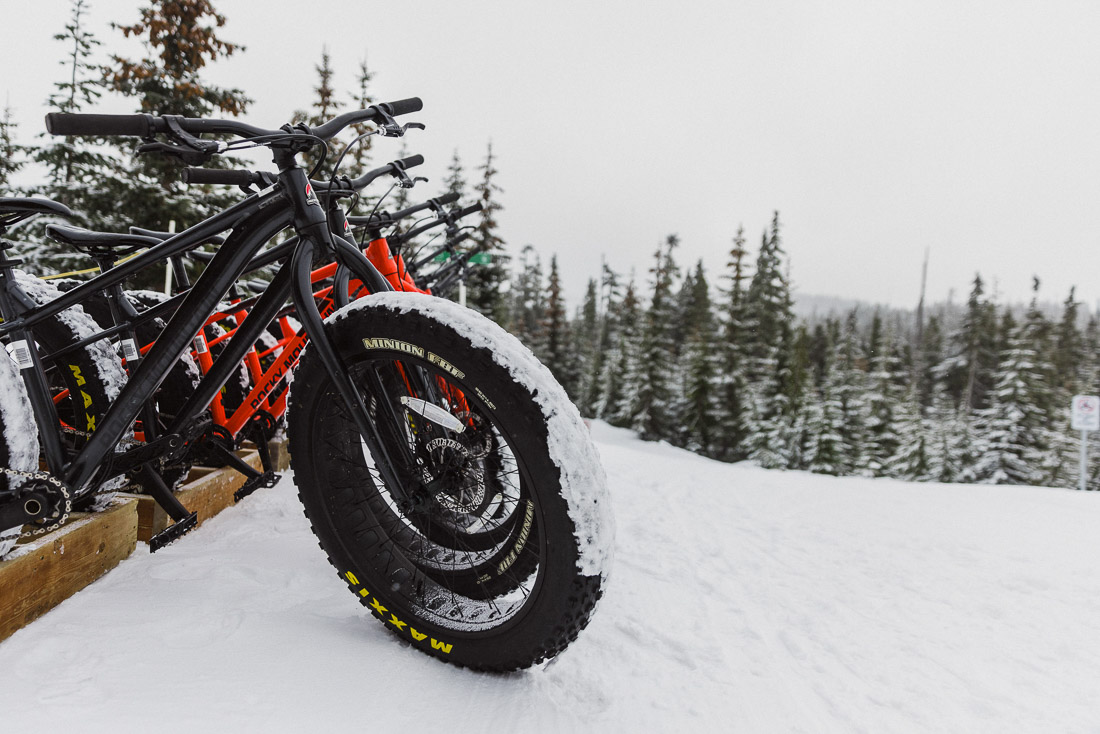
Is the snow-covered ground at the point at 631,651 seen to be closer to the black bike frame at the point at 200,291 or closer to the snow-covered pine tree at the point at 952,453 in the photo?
the black bike frame at the point at 200,291

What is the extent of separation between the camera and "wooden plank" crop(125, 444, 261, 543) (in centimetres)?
253

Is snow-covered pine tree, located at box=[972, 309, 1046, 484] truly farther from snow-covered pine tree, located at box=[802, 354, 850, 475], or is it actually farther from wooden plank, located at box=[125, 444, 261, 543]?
wooden plank, located at box=[125, 444, 261, 543]

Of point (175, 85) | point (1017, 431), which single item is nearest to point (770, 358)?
point (1017, 431)

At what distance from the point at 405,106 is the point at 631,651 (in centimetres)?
215

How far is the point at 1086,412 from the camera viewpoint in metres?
10.5

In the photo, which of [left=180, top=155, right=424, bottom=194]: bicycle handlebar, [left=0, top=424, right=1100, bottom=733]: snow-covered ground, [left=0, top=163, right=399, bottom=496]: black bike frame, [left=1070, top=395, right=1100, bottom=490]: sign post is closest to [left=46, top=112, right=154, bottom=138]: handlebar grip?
[left=180, top=155, right=424, bottom=194]: bicycle handlebar

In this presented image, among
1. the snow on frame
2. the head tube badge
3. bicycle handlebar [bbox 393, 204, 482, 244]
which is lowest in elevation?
the snow on frame

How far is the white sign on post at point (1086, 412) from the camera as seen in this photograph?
33.9 feet

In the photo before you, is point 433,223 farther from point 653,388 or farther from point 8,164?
point 653,388

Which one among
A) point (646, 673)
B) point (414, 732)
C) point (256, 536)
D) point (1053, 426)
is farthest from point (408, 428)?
point (1053, 426)

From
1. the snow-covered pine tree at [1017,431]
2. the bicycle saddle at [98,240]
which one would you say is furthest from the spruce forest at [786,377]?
the bicycle saddle at [98,240]

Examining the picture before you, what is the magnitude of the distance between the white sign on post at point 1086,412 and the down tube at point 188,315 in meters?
13.7

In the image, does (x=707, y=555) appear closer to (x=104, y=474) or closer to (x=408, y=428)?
(x=408, y=428)

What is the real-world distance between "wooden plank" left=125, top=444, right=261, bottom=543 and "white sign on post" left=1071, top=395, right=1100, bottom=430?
13.6 meters
